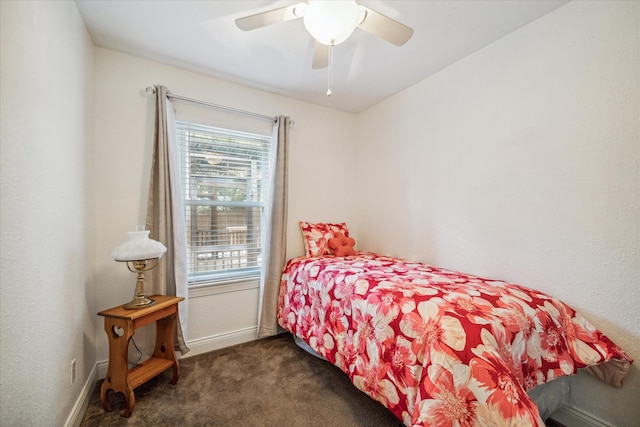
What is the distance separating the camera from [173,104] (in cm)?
216

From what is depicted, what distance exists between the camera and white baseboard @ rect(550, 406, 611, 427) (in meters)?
1.39

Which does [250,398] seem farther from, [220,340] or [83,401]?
[83,401]

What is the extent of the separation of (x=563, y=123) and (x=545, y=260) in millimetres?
845

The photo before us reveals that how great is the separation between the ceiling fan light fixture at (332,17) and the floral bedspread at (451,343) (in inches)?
55.8

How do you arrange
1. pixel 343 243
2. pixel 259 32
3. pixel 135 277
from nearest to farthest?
1. pixel 259 32
2. pixel 135 277
3. pixel 343 243

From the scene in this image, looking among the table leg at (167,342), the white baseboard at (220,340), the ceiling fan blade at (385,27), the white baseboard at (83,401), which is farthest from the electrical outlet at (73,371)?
the ceiling fan blade at (385,27)

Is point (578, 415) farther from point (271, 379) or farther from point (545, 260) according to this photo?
point (271, 379)

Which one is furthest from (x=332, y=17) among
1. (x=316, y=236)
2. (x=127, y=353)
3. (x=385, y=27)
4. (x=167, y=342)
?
(x=167, y=342)

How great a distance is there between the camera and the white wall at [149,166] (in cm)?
193

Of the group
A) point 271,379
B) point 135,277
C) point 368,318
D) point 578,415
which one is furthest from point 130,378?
point 578,415

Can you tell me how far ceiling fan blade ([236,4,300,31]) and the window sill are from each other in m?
2.00

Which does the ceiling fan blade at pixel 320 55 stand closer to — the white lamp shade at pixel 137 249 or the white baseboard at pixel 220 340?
the white lamp shade at pixel 137 249

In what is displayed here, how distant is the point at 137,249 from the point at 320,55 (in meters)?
1.70

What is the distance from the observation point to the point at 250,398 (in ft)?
5.48
